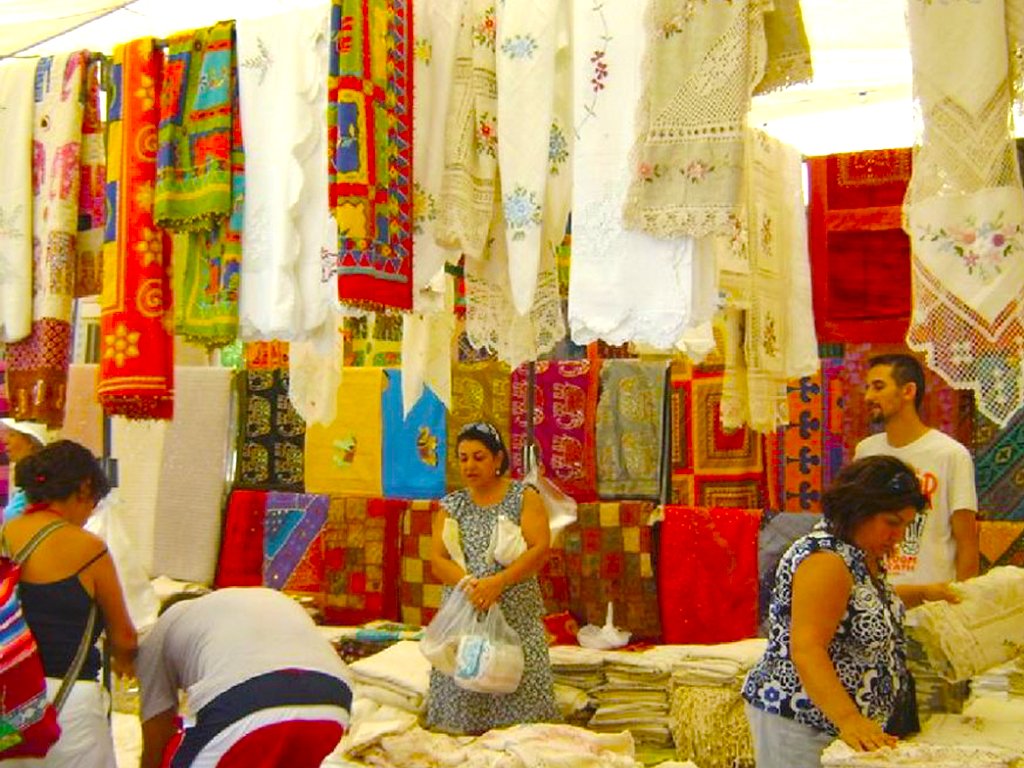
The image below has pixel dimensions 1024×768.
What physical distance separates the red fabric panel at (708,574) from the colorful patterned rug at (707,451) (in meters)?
0.19

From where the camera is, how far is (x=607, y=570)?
19.7ft

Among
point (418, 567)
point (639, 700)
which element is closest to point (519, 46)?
point (639, 700)

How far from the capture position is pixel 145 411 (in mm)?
3201

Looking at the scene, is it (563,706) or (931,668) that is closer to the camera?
(931,668)

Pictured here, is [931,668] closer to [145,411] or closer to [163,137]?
[145,411]

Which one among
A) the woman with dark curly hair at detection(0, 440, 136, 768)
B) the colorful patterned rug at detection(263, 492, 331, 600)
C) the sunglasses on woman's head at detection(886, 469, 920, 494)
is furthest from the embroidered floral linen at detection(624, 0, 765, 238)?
the colorful patterned rug at detection(263, 492, 331, 600)

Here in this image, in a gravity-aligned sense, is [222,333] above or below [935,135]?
below

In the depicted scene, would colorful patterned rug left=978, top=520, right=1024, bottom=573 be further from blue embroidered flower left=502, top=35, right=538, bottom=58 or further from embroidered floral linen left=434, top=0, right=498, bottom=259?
blue embroidered flower left=502, top=35, right=538, bottom=58

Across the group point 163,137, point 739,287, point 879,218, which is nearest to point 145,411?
point 163,137

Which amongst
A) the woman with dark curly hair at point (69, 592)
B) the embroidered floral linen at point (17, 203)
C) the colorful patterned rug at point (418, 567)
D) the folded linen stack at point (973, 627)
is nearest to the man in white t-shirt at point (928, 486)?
the folded linen stack at point (973, 627)

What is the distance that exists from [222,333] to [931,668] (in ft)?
6.43

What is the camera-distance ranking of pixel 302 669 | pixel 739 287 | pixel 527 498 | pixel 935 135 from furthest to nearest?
pixel 527 498, pixel 739 287, pixel 302 669, pixel 935 135

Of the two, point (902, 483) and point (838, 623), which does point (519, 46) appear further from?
point (838, 623)

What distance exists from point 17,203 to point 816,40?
117 inches
